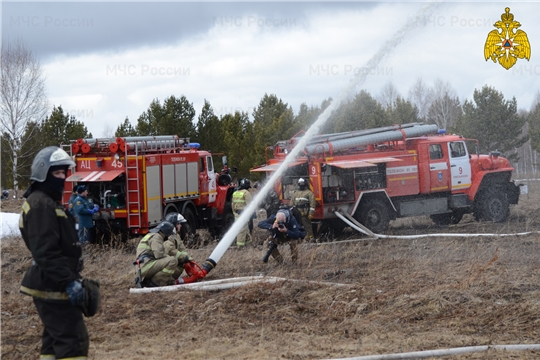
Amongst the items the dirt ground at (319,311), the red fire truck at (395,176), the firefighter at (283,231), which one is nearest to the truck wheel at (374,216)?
the red fire truck at (395,176)

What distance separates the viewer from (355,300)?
28.1 feet

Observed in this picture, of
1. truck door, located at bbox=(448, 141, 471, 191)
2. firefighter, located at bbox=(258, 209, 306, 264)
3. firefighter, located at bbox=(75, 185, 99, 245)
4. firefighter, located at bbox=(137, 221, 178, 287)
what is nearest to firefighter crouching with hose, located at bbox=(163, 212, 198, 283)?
firefighter, located at bbox=(137, 221, 178, 287)

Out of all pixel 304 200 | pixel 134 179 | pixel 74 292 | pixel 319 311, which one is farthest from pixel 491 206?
pixel 74 292

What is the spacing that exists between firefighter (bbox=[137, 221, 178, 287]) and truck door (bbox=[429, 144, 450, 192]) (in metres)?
9.55

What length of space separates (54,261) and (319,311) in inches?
170

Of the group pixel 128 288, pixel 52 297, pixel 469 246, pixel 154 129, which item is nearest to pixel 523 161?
pixel 154 129

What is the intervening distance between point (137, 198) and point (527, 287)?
8.49m

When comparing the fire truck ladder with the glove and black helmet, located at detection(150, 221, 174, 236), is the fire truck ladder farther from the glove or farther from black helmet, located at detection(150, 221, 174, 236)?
the glove

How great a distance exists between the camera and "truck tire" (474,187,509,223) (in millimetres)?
18500

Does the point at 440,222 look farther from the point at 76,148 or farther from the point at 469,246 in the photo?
the point at 76,148

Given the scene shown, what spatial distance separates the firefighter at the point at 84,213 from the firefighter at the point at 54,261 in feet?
30.5

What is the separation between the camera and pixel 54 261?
465 cm

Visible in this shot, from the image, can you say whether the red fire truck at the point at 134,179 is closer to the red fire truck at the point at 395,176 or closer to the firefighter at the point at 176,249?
the red fire truck at the point at 395,176

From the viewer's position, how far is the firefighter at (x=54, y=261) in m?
4.66
